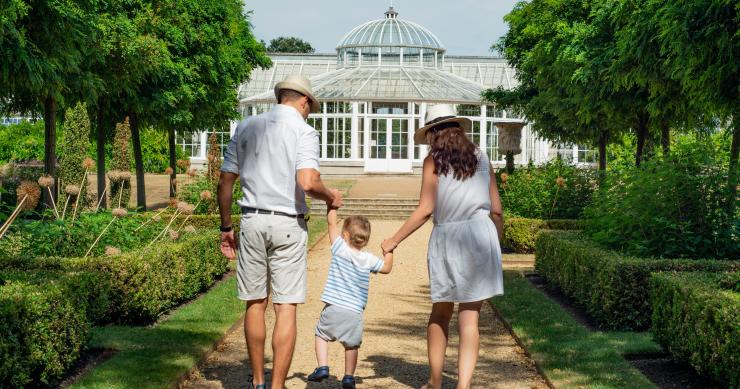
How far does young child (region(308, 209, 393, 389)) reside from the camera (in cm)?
559

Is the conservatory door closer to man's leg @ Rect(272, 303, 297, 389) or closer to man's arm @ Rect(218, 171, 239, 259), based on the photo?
man's arm @ Rect(218, 171, 239, 259)

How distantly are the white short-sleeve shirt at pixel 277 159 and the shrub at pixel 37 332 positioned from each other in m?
1.32

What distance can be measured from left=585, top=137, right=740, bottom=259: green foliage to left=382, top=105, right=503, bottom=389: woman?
3.54 m

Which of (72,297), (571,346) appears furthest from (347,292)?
(571,346)

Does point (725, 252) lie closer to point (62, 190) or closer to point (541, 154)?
point (62, 190)

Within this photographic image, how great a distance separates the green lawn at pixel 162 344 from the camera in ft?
19.1

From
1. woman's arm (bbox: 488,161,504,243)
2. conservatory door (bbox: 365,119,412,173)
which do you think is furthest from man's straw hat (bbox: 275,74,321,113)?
conservatory door (bbox: 365,119,412,173)

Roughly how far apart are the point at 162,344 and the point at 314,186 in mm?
2458

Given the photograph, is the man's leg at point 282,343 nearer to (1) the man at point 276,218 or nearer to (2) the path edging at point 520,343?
(1) the man at point 276,218

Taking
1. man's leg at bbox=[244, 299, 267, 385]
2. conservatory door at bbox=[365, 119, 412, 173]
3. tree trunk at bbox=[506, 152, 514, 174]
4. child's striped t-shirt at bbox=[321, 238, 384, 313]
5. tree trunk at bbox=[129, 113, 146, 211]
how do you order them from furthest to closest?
conservatory door at bbox=[365, 119, 412, 173] → tree trunk at bbox=[506, 152, 514, 174] → tree trunk at bbox=[129, 113, 146, 211] → child's striped t-shirt at bbox=[321, 238, 384, 313] → man's leg at bbox=[244, 299, 267, 385]

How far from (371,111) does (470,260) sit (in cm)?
3106

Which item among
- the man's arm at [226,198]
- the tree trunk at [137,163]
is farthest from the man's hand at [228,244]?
the tree trunk at [137,163]

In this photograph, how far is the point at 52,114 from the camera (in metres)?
15.8

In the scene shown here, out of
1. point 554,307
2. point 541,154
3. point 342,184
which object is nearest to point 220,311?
point 554,307
